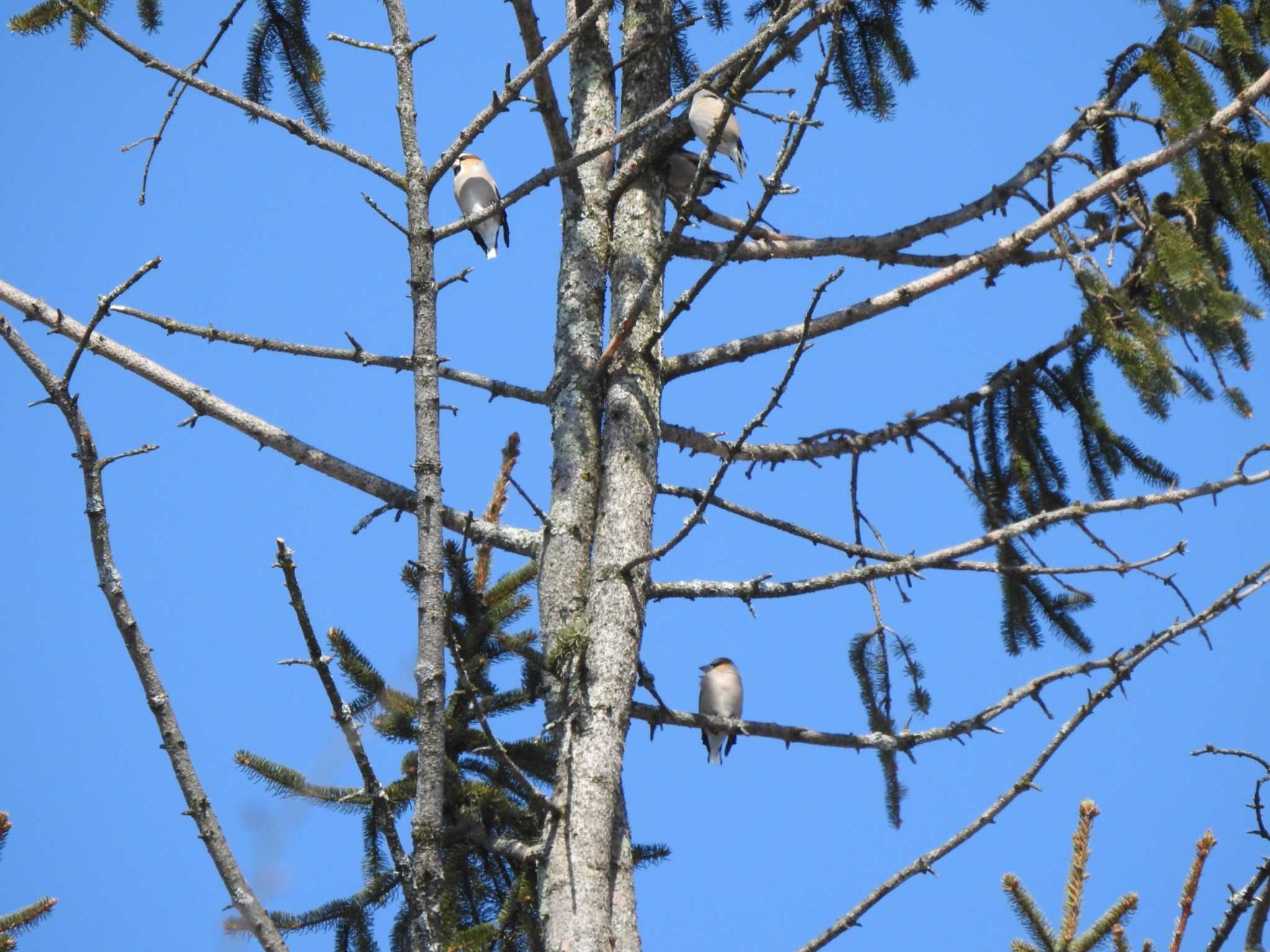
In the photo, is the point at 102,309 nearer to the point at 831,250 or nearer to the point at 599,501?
the point at 599,501

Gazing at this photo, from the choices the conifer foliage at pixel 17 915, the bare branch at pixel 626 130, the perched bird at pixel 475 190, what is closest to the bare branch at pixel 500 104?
the bare branch at pixel 626 130

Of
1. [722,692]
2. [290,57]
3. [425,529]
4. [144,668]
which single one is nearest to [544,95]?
[290,57]

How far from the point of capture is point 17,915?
289cm

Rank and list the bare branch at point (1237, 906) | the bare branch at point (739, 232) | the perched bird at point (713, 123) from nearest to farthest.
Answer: the bare branch at point (1237, 906) → the bare branch at point (739, 232) → the perched bird at point (713, 123)

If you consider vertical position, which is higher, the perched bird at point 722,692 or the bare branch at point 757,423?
the perched bird at point 722,692

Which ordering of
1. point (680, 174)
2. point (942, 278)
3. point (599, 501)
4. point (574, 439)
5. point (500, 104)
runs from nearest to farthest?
point (500, 104) < point (599, 501) < point (574, 439) < point (942, 278) < point (680, 174)

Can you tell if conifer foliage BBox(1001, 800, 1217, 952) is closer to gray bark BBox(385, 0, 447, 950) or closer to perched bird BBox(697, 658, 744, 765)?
gray bark BBox(385, 0, 447, 950)

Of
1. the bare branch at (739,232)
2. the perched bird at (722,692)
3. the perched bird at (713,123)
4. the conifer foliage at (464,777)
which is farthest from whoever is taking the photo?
the perched bird at (722,692)

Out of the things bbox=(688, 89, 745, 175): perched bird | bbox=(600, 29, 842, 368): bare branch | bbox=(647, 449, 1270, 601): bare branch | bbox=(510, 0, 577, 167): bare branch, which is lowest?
bbox=(647, 449, 1270, 601): bare branch

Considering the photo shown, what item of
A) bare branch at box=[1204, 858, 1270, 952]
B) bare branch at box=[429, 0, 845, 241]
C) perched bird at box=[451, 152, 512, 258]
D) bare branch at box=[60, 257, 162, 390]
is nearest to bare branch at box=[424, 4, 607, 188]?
bare branch at box=[429, 0, 845, 241]

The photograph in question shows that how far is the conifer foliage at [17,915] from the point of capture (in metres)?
2.77

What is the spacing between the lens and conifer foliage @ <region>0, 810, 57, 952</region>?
2.77 meters

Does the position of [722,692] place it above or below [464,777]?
above

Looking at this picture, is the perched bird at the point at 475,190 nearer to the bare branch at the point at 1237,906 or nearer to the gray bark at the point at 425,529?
the gray bark at the point at 425,529
